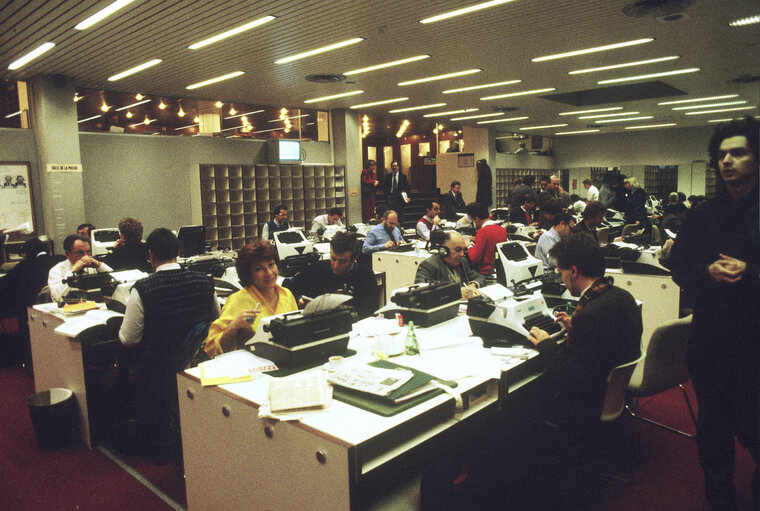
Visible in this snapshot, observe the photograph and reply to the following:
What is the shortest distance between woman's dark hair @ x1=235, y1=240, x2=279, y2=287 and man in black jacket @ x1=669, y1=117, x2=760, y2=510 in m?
2.16

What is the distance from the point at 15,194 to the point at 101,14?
176 inches

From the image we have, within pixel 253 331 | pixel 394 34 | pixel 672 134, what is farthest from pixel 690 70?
pixel 672 134

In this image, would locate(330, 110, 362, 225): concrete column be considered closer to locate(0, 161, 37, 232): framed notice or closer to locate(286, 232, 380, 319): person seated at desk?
locate(0, 161, 37, 232): framed notice

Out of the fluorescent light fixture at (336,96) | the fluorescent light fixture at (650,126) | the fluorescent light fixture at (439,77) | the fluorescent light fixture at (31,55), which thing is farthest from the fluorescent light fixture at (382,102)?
the fluorescent light fixture at (650,126)

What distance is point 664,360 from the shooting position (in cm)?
310

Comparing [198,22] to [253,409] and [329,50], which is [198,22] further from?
[253,409]

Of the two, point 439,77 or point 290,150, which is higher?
point 439,77

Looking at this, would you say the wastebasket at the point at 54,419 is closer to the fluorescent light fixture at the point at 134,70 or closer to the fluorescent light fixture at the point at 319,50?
the fluorescent light fixture at the point at 319,50

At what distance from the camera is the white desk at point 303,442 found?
6.08ft

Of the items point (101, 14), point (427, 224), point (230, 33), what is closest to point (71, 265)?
point (101, 14)

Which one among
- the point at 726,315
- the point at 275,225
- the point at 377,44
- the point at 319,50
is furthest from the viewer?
the point at 275,225

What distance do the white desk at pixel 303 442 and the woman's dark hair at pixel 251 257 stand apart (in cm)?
71

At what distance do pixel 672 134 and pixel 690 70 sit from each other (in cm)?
1132

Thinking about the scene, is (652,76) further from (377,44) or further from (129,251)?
(129,251)
